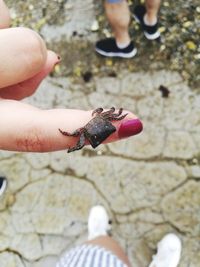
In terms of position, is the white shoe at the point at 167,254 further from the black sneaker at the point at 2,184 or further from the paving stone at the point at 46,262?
the black sneaker at the point at 2,184

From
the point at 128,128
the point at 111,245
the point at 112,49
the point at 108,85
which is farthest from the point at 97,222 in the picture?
the point at 128,128

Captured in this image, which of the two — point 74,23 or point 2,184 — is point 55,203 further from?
point 74,23

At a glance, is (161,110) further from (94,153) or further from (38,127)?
(38,127)

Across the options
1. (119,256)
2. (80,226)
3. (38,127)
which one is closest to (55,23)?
(80,226)

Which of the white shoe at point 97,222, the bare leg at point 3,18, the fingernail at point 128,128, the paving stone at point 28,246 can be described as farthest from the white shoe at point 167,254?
the bare leg at point 3,18

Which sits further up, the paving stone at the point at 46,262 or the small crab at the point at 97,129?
the small crab at the point at 97,129

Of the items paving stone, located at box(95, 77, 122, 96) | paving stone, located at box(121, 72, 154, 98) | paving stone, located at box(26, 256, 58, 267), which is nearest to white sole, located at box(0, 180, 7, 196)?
paving stone, located at box(26, 256, 58, 267)

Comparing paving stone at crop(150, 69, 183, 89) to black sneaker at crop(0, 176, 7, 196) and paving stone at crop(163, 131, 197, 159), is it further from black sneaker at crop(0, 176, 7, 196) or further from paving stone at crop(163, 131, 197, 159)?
black sneaker at crop(0, 176, 7, 196)
